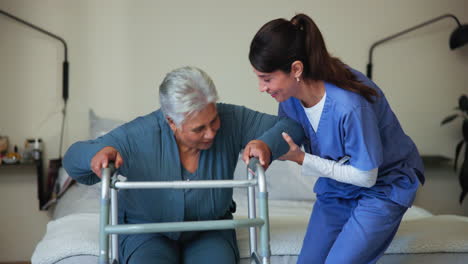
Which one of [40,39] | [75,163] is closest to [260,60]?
[75,163]

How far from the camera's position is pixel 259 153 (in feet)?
4.91

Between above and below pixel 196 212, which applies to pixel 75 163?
above

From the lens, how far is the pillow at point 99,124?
→ 296 cm

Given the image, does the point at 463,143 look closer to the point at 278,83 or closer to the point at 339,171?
the point at 339,171

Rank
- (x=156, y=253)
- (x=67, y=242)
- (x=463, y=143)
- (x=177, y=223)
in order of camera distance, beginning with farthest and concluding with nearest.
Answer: (x=463, y=143), (x=67, y=242), (x=156, y=253), (x=177, y=223)

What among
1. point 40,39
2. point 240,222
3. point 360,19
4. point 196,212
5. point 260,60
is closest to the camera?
point 240,222

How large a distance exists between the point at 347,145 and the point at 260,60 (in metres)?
0.38

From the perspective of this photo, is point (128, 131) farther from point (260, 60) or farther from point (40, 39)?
point (40, 39)

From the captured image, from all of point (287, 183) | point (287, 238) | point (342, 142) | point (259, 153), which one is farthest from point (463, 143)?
point (259, 153)

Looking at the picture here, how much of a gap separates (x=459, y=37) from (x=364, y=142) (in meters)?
2.04

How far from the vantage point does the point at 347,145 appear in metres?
1.57

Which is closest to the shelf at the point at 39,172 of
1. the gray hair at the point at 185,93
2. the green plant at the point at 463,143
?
the gray hair at the point at 185,93

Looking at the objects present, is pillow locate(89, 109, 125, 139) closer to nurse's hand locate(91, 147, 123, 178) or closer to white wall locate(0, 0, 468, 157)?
white wall locate(0, 0, 468, 157)

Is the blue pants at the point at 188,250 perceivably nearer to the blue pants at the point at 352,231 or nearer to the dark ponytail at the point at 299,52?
the blue pants at the point at 352,231
